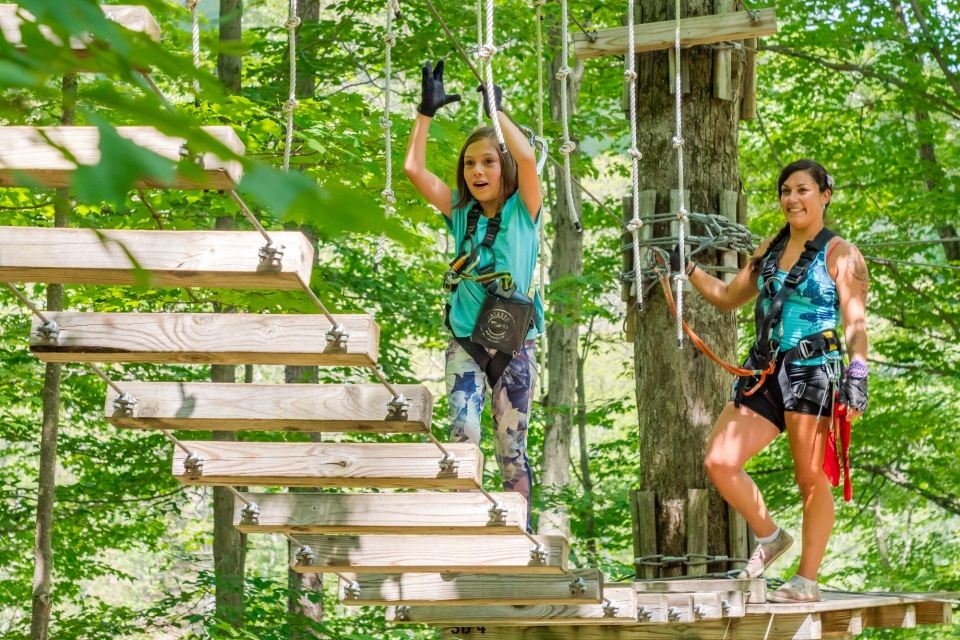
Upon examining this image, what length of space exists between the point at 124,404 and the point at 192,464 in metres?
0.29

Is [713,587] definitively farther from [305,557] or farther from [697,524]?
[305,557]

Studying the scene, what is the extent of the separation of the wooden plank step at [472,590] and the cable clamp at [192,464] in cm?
86

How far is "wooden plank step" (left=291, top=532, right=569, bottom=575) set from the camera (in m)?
3.38

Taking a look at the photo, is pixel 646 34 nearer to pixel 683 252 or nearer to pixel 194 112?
pixel 683 252

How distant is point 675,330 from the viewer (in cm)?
452

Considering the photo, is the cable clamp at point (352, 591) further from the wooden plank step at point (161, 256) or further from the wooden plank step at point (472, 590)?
the wooden plank step at point (161, 256)

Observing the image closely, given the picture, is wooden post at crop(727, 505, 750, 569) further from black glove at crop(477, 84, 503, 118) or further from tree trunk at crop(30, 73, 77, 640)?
tree trunk at crop(30, 73, 77, 640)

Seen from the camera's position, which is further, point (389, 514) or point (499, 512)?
point (389, 514)

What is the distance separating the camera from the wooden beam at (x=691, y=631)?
3.84 meters

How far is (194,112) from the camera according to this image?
6.15 m

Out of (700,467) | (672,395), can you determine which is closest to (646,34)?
(672,395)

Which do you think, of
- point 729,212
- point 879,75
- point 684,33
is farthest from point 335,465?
point 879,75

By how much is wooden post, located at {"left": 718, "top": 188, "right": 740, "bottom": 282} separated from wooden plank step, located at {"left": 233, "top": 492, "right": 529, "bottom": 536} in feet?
5.38

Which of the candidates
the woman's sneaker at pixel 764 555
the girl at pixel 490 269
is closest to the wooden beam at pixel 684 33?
the girl at pixel 490 269
